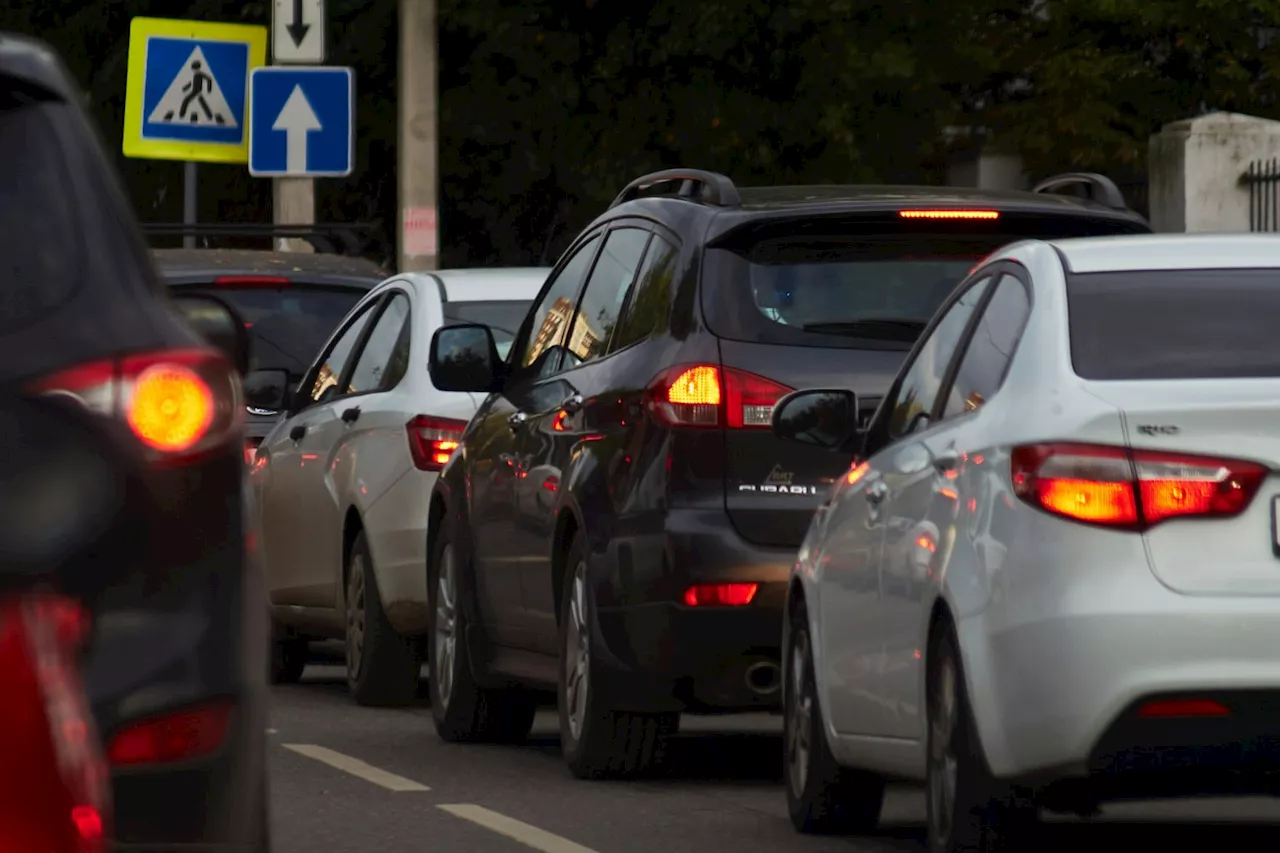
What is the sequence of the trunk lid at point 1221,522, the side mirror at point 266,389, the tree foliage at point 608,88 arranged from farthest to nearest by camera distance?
the tree foliage at point 608,88 < the side mirror at point 266,389 < the trunk lid at point 1221,522

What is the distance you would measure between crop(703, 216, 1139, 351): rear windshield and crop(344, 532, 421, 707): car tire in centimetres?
378

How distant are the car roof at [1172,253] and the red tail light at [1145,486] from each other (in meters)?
0.95

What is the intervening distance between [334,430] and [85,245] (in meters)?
9.41

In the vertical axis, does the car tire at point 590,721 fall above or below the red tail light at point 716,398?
below

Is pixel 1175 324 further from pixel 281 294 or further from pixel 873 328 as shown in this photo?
pixel 281 294

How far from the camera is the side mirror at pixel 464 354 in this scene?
11617 mm

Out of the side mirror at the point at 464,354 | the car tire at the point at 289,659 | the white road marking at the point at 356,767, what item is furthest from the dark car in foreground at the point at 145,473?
the car tire at the point at 289,659

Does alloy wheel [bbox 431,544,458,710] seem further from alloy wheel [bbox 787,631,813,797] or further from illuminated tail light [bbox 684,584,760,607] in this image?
alloy wheel [bbox 787,631,813,797]

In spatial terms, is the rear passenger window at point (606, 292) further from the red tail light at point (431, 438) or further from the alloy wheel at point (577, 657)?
the red tail light at point (431, 438)

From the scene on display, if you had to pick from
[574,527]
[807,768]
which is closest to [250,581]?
[807,768]

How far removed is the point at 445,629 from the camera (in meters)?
12.3

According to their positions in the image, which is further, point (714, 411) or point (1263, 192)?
point (1263, 192)

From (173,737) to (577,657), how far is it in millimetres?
5951

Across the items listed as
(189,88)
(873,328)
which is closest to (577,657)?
(873,328)
